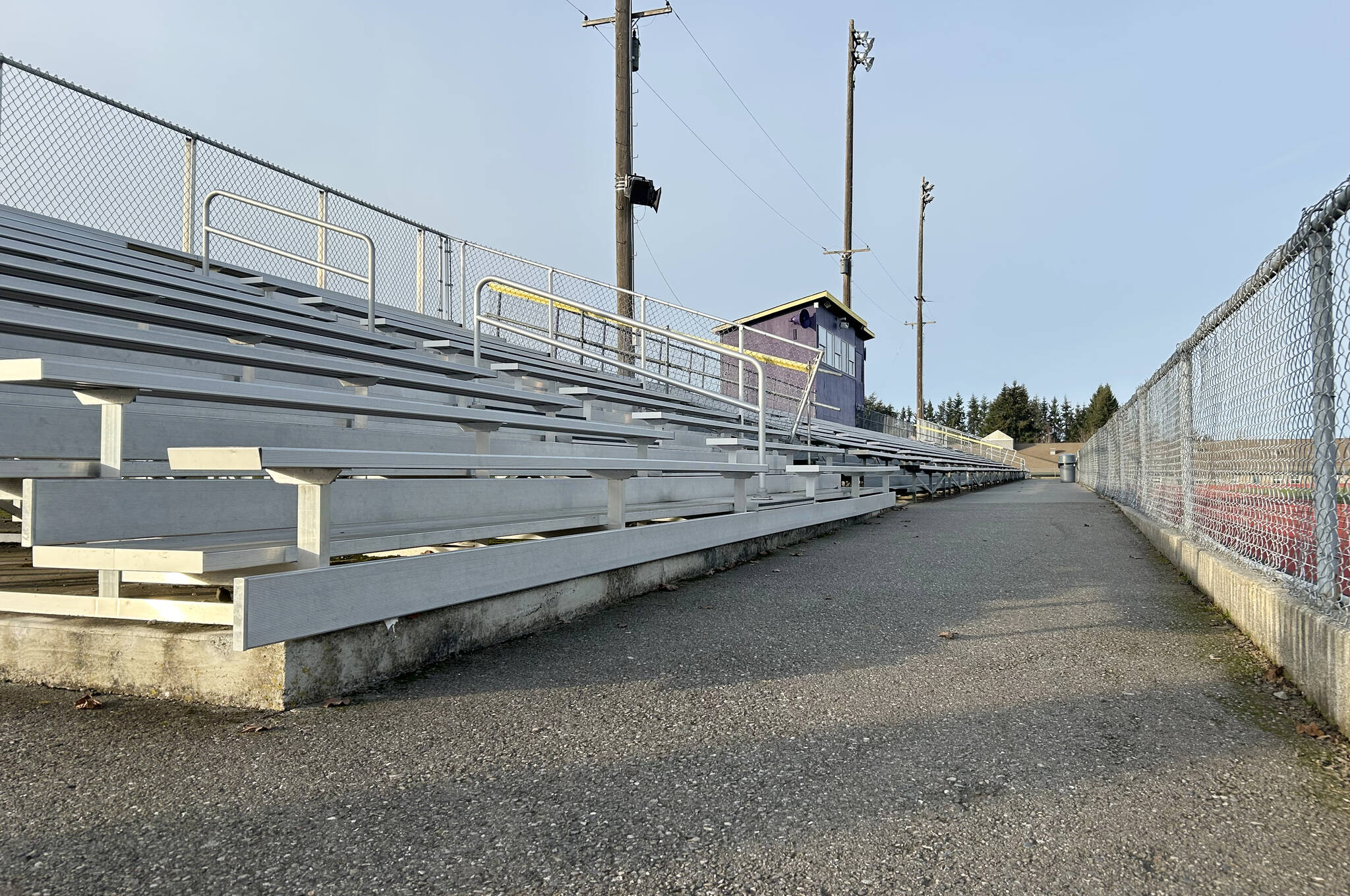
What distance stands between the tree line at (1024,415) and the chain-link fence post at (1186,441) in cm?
9199

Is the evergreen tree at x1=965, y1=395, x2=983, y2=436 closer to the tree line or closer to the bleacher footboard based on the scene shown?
the tree line

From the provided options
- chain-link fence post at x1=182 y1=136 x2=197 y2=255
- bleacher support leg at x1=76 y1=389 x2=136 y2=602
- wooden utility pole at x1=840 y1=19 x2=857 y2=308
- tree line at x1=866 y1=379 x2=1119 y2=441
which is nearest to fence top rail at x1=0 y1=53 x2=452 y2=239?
chain-link fence post at x1=182 y1=136 x2=197 y2=255

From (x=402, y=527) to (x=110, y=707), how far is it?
4.29ft

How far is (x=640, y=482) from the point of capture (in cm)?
598

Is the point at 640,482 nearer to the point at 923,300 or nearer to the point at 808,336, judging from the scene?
the point at 808,336

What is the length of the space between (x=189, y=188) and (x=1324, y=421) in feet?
29.9

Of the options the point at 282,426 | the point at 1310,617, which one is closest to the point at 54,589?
the point at 282,426

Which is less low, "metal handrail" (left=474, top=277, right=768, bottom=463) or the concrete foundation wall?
"metal handrail" (left=474, top=277, right=768, bottom=463)

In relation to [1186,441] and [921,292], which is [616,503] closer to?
[1186,441]

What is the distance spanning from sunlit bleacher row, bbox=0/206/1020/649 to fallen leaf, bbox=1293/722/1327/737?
9.61 ft

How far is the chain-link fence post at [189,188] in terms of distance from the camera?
25.5ft

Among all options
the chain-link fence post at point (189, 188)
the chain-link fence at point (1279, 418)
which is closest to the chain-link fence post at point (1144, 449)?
the chain-link fence at point (1279, 418)

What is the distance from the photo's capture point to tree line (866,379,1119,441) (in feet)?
375

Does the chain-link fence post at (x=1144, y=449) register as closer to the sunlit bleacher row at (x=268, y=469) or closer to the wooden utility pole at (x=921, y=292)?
the sunlit bleacher row at (x=268, y=469)
